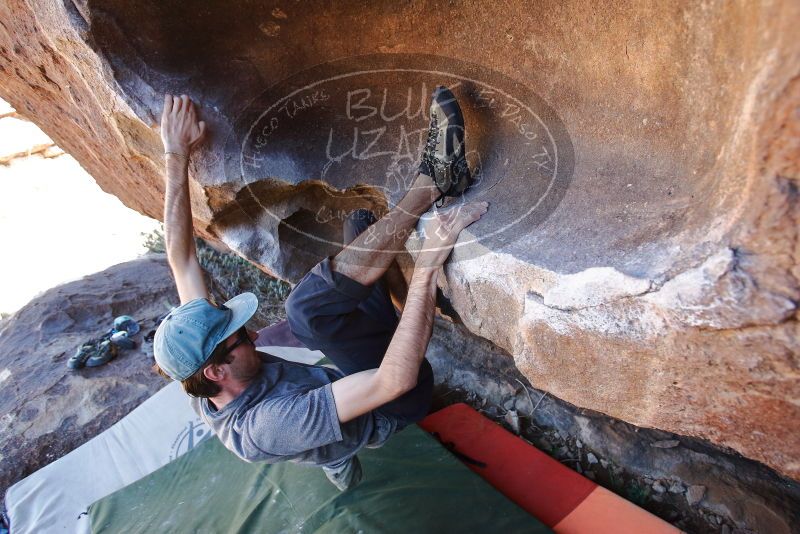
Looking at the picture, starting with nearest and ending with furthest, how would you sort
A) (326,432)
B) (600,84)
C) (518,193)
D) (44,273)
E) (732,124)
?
1. (732,124)
2. (326,432)
3. (600,84)
4. (518,193)
5. (44,273)

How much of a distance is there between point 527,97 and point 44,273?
866 cm

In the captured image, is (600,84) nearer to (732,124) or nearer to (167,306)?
(732,124)

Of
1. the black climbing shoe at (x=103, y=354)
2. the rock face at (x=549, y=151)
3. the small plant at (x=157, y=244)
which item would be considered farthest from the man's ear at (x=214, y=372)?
Result: the small plant at (x=157, y=244)

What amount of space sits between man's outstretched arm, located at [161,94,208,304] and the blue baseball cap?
33 centimetres

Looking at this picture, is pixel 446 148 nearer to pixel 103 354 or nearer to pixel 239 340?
pixel 239 340

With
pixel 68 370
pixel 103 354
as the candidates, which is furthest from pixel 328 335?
pixel 68 370

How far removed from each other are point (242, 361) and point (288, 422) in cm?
27

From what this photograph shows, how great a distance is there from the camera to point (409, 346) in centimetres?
128

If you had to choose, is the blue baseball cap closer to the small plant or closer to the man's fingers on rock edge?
the man's fingers on rock edge

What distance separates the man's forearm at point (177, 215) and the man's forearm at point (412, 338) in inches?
35.1

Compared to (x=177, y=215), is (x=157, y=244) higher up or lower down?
lower down

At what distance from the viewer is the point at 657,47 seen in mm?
1296

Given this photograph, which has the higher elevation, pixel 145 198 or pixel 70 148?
pixel 70 148

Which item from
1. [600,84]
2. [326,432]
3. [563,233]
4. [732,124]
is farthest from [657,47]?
[326,432]
